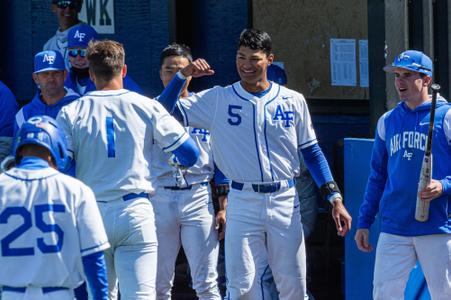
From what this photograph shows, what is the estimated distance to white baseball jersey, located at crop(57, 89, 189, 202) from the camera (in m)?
5.77

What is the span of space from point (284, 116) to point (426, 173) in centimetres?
102

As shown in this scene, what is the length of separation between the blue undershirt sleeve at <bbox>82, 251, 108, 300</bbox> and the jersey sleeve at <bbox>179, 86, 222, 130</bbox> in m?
2.05

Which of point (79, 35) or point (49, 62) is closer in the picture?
point (49, 62)

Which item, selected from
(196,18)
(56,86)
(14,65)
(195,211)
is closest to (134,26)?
(196,18)

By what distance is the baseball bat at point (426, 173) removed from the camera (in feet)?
19.5

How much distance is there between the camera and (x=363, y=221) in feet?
21.0

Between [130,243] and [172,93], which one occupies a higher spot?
[172,93]

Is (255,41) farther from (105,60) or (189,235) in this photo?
(189,235)

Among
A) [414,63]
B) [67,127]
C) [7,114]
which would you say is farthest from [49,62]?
[414,63]

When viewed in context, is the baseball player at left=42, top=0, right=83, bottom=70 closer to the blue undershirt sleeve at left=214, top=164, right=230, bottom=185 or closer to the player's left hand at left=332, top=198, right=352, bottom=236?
the blue undershirt sleeve at left=214, top=164, right=230, bottom=185

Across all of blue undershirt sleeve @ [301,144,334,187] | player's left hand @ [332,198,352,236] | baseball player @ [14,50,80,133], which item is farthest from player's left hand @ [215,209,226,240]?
baseball player @ [14,50,80,133]

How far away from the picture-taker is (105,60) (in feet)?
19.3

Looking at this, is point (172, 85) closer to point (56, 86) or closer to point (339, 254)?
point (56, 86)

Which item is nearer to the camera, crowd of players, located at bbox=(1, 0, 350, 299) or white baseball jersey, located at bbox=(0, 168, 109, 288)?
white baseball jersey, located at bbox=(0, 168, 109, 288)
